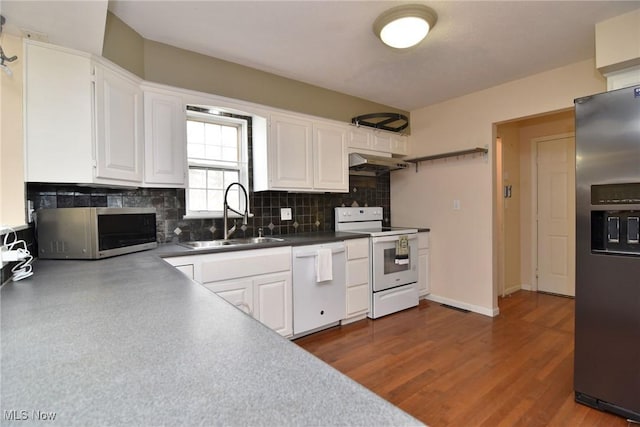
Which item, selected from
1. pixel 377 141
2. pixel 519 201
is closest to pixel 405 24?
pixel 377 141

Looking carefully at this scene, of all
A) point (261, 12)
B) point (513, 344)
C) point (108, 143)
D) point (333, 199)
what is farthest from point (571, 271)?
point (108, 143)

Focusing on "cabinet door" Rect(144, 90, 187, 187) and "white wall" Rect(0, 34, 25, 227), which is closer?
"white wall" Rect(0, 34, 25, 227)

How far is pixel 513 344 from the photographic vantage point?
100 inches

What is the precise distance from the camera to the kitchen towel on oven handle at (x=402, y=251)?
3248mm

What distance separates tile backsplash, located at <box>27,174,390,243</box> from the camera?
202 cm

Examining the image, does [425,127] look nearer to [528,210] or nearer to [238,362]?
[528,210]

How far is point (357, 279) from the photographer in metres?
3.03

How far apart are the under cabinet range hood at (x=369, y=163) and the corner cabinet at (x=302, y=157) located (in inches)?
4.9

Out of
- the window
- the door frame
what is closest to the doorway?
the door frame

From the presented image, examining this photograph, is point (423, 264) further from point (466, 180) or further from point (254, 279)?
point (254, 279)

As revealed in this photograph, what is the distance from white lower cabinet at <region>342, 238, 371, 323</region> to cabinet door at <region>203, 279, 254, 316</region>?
1.03m

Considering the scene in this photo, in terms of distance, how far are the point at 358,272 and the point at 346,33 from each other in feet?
6.84

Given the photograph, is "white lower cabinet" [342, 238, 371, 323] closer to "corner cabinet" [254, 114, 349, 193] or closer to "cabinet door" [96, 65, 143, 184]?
"corner cabinet" [254, 114, 349, 193]

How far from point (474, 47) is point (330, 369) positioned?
273 cm
